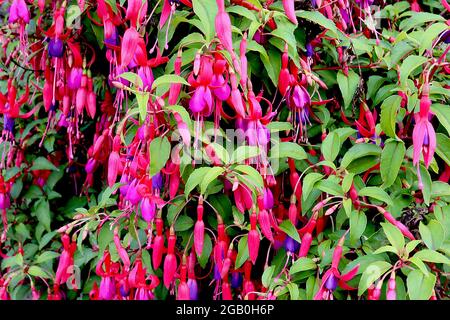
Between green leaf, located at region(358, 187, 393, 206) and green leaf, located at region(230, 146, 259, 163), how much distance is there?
21cm

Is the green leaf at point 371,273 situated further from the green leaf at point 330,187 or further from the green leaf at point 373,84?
the green leaf at point 373,84

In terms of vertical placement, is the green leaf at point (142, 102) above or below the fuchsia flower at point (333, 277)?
Result: above

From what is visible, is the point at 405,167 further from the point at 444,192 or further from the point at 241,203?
the point at 241,203

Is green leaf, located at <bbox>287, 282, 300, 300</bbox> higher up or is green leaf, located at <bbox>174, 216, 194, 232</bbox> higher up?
green leaf, located at <bbox>174, 216, 194, 232</bbox>

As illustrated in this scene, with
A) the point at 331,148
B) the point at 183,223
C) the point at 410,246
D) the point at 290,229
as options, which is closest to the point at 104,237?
the point at 183,223

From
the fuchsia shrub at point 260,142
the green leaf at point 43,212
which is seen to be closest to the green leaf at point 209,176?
the fuchsia shrub at point 260,142

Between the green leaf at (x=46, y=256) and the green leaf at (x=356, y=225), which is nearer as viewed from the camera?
the green leaf at (x=356, y=225)

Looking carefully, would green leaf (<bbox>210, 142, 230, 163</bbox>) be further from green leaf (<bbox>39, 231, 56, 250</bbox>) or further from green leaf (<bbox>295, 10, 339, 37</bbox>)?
green leaf (<bbox>39, 231, 56, 250</bbox>)

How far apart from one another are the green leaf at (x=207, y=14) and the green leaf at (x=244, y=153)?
0.60ft

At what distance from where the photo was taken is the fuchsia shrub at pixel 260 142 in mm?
912

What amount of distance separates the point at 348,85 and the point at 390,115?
158mm

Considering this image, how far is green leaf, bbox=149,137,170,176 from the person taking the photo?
2.99ft

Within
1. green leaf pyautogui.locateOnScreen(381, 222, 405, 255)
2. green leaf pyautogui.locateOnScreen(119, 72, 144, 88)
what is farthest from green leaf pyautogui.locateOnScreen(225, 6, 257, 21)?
green leaf pyautogui.locateOnScreen(381, 222, 405, 255)
